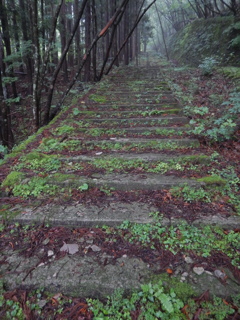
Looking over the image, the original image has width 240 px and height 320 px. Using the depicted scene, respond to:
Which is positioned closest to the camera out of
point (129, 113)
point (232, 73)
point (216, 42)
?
point (129, 113)

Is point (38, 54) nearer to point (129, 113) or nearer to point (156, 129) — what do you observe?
point (129, 113)

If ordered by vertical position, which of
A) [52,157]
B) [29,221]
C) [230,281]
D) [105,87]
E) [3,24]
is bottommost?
[230,281]

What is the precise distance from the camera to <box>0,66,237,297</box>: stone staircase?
6.36 feet

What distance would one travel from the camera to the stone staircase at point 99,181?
1.94 m

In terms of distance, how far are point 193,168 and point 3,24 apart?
10.0 metres

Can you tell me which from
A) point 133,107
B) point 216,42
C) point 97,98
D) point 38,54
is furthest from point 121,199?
point 216,42

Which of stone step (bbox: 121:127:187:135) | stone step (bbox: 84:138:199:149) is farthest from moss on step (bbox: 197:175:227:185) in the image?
stone step (bbox: 121:127:187:135)

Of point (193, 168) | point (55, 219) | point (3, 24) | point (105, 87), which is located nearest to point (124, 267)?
point (55, 219)

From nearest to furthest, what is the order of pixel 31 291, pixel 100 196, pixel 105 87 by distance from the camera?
pixel 31 291 → pixel 100 196 → pixel 105 87

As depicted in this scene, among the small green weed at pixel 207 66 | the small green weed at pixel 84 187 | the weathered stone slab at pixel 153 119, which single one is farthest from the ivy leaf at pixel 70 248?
the small green weed at pixel 207 66

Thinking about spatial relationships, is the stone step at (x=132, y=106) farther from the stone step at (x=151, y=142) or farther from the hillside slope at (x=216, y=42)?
the hillside slope at (x=216, y=42)

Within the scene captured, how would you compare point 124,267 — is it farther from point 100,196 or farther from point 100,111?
point 100,111

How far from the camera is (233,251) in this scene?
210 cm

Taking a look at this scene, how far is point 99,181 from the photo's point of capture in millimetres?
3148
